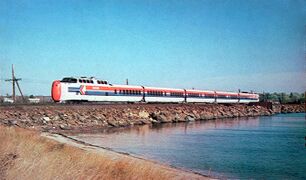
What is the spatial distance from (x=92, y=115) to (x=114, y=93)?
10203mm

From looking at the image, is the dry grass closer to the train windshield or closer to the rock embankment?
the rock embankment

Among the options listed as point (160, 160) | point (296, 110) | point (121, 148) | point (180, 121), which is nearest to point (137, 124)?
point (180, 121)

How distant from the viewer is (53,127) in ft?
112

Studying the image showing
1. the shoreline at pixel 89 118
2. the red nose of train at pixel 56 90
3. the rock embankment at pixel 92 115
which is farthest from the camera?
the red nose of train at pixel 56 90

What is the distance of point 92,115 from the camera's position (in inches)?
1572

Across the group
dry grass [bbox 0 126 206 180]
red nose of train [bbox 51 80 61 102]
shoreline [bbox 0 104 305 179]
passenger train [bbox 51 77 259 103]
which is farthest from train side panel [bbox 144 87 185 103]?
dry grass [bbox 0 126 206 180]

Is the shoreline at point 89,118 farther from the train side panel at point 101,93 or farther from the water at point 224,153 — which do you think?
the train side panel at point 101,93

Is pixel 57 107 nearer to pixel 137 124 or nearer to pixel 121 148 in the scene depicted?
pixel 137 124

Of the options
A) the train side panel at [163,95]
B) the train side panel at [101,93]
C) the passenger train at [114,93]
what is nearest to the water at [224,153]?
the train side panel at [101,93]

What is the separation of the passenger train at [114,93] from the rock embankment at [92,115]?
3123mm

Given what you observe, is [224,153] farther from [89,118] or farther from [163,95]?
[163,95]

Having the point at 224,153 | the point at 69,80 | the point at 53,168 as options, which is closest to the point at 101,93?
the point at 69,80

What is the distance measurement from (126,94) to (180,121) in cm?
885

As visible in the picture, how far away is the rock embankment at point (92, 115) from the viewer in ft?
109
